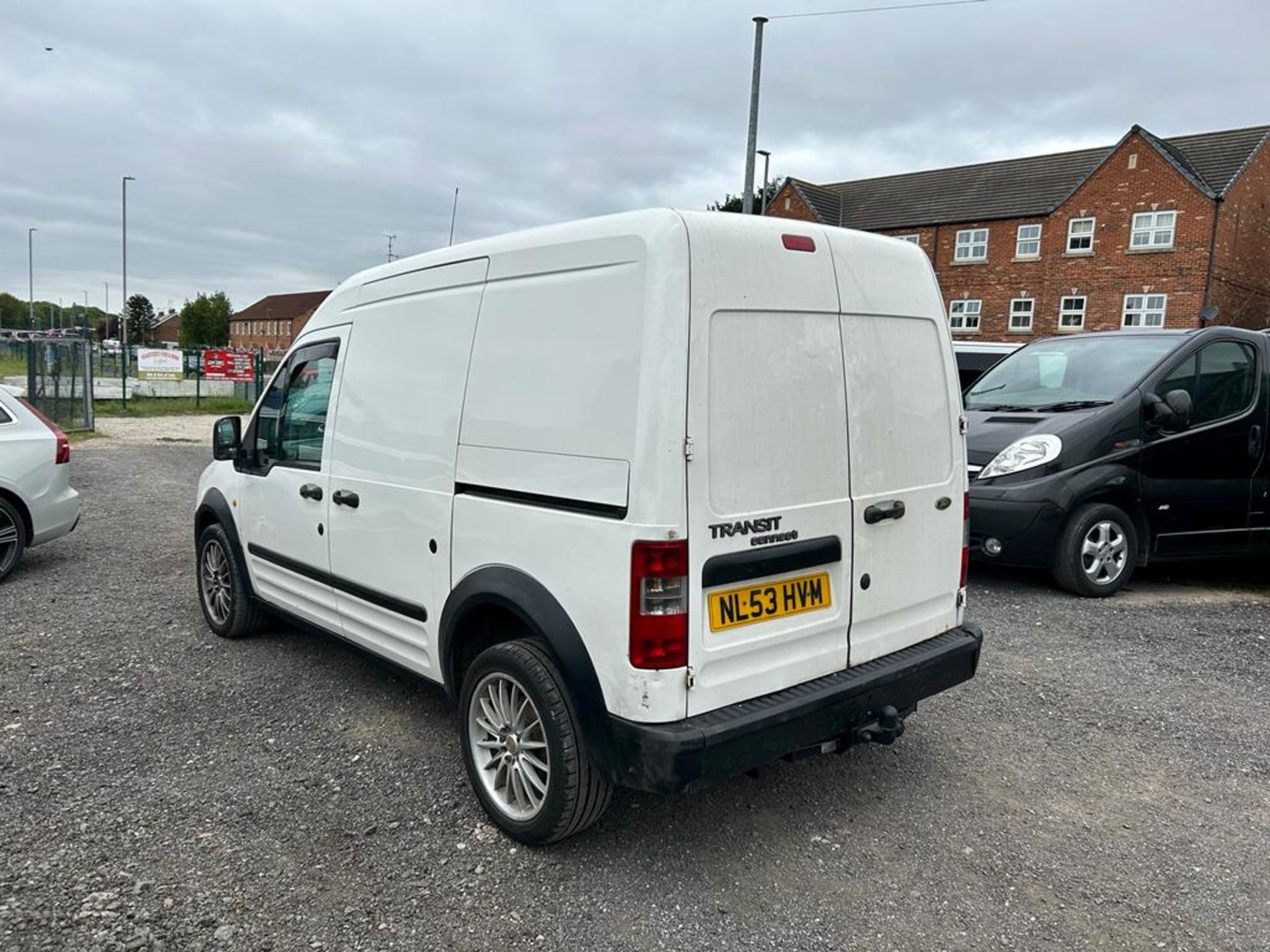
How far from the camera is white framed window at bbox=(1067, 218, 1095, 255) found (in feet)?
108

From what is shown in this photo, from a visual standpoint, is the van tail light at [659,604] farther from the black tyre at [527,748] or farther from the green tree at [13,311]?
the green tree at [13,311]

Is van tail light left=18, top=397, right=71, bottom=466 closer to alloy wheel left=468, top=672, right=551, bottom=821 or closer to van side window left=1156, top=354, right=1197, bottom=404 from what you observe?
alloy wheel left=468, top=672, right=551, bottom=821

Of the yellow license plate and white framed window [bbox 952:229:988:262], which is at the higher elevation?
white framed window [bbox 952:229:988:262]

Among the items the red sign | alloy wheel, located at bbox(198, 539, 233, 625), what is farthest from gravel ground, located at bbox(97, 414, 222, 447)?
alloy wheel, located at bbox(198, 539, 233, 625)

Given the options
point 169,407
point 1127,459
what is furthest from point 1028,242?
point 1127,459

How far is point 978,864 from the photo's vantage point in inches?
119

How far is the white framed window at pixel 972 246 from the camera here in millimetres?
35688

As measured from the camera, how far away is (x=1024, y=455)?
6.15 m

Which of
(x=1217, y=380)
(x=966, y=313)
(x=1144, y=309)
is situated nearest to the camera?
(x=1217, y=380)

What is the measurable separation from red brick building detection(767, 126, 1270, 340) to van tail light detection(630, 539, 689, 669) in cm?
2863

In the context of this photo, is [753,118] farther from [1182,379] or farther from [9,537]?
[9,537]

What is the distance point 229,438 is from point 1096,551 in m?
5.75

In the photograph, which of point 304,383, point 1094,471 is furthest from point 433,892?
point 1094,471

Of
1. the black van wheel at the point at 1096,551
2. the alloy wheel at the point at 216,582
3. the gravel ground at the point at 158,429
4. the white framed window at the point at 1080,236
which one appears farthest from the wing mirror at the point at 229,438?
the white framed window at the point at 1080,236
